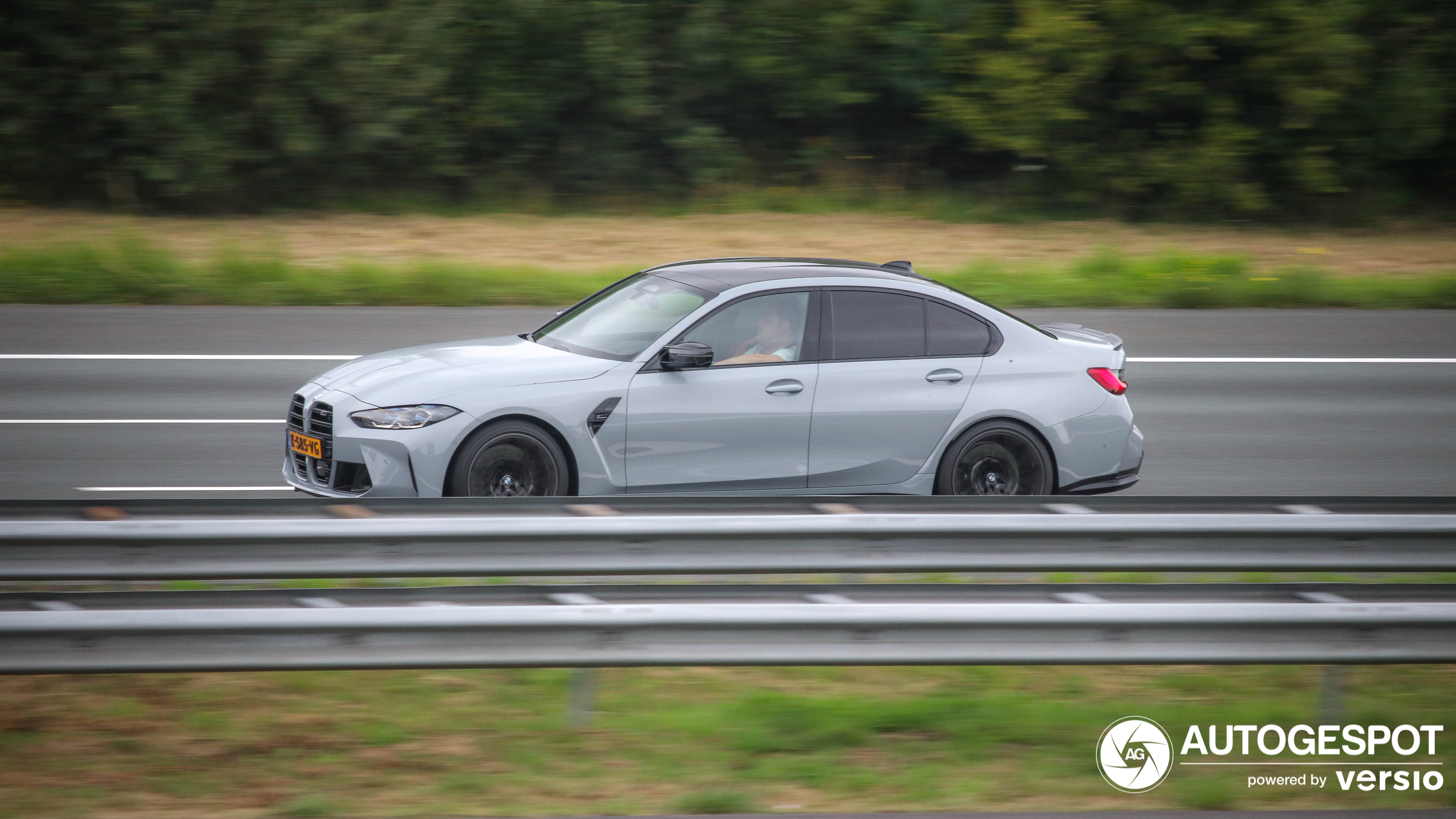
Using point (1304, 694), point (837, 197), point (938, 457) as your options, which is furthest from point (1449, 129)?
point (1304, 694)

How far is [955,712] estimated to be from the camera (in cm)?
535

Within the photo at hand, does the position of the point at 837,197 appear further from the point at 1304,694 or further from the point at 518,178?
the point at 1304,694

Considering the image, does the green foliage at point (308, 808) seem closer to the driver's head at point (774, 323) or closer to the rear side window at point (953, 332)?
the driver's head at point (774, 323)

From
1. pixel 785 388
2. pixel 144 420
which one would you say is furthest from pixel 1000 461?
pixel 144 420

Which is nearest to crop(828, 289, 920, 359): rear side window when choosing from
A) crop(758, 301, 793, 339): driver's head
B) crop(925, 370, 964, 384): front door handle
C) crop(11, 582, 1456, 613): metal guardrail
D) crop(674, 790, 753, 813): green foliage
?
crop(925, 370, 964, 384): front door handle

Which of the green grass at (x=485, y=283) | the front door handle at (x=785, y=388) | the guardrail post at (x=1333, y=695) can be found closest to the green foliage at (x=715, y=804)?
the guardrail post at (x=1333, y=695)

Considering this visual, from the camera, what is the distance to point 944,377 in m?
8.05

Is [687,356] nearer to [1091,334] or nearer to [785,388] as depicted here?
[785,388]

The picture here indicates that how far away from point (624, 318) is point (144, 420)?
458 cm

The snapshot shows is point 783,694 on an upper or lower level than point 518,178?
lower

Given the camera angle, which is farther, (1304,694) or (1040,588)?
(1304,694)

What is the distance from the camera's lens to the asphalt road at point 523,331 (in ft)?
31.8

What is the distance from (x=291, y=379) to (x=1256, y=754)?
906 centimetres

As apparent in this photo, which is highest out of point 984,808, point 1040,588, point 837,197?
point 837,197
